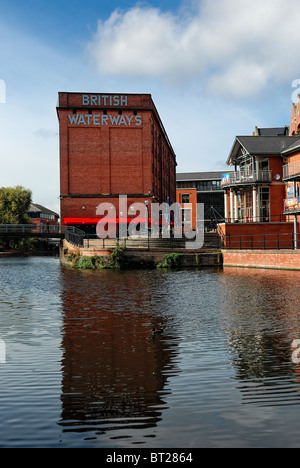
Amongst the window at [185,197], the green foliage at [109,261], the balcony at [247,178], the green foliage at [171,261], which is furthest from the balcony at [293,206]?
the window at [185,197]

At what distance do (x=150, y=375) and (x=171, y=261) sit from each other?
2508 centimetres

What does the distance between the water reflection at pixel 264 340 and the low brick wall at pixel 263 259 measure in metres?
8.88

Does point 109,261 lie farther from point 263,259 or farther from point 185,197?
point 185,197

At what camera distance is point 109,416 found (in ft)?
17.9

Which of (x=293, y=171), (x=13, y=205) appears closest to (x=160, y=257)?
(x=293, y=171)

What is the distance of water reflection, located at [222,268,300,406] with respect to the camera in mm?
6207

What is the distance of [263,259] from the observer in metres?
29.0

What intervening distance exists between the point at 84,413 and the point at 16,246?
248 ft

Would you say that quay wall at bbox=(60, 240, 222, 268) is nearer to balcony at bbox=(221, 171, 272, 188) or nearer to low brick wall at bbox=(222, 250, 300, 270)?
low brick wall at bbox=(222, 250, 300, 270)

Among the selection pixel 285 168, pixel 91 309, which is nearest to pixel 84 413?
pixel 91 309

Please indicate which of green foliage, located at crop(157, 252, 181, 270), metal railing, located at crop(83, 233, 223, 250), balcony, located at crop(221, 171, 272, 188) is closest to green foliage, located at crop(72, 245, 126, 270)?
metal railing, located at crop(83, 233, 223, 250)

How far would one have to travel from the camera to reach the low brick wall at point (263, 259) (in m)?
26.8

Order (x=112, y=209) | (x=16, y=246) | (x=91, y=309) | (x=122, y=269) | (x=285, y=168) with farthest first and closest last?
1. (x=16, y=246)
2. (x=112, y=209)
3. (x=285, y=168)
4. (x=122, y=269)
5. (x=91, y=309)

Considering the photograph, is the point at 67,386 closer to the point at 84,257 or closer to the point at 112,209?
the point at 84,257
